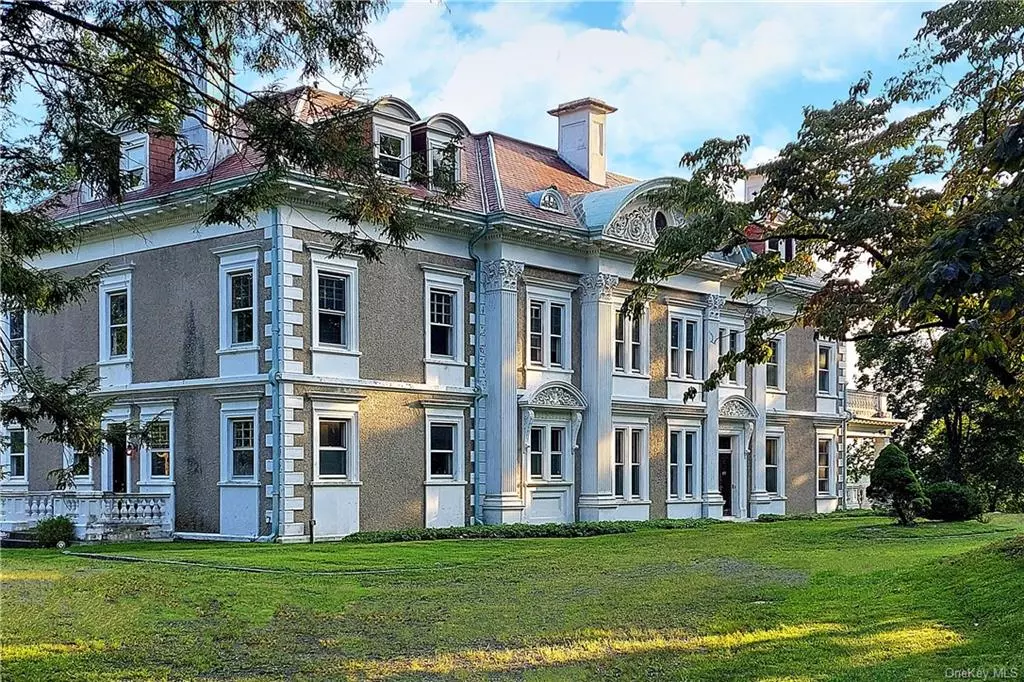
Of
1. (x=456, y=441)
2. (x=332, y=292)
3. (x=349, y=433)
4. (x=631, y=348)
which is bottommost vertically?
(x=456, y=441)

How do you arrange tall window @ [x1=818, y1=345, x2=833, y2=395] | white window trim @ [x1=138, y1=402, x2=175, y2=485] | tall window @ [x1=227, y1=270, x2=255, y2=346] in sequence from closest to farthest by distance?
tall window @ [x1=227, y1=270, x2=255, y2=346] → white window trim @ [x1=138, y1=402, x2=175, y2=485] → tall window @ [x1=818, y1=345, x2=833, y2=395]

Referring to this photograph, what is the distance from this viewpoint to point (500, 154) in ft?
112

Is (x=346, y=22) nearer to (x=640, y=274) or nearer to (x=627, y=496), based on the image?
(x=640, y=274)

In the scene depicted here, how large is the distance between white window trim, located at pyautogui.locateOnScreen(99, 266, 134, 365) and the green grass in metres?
9.54

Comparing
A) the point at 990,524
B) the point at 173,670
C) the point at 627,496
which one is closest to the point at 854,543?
the point at 990,524

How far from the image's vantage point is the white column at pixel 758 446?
130 feet

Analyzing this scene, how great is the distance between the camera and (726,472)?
39.2 m

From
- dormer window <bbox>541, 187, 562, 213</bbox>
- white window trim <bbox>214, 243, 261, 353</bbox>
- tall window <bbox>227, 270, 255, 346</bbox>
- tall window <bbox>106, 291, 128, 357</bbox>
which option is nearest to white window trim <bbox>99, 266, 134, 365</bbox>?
tall window <bbox>106, 291, 128, 357</bbox>

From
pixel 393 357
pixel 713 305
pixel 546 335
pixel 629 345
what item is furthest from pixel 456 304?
pixel 713 305

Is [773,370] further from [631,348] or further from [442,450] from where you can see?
[442,450]

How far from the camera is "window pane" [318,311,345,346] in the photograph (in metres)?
27.5

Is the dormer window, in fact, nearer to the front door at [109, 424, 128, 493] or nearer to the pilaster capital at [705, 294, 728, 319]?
the pilaster capital at [705, 294, 728, 319]

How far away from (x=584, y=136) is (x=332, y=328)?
507 inches

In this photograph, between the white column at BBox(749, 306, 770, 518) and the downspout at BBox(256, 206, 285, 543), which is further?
the white column at BBox(749, 306, 770, 518)
